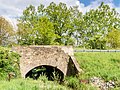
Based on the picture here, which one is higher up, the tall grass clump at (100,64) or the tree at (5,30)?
the tree at (5,30)

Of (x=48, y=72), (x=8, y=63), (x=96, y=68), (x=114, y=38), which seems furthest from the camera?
(x=114, y=38)

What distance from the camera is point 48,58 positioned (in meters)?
25.8

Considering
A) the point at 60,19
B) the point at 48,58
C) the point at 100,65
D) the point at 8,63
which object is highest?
the point at 60,19

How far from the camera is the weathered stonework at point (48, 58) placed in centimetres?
2492

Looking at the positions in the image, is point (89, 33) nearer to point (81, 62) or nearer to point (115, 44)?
point (115, 44)

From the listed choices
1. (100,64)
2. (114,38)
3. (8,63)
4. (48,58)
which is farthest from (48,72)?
(114,38)

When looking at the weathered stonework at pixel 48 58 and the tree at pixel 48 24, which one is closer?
the weathered stonework at pixel 48 58

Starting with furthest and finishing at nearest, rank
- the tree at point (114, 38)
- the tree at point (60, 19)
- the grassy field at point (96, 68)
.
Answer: the tree at point (60, 19), the tree at point (114, 38), the grassy field at point (96, 68)

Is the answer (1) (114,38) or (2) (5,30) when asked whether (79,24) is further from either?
(2) (5,30)

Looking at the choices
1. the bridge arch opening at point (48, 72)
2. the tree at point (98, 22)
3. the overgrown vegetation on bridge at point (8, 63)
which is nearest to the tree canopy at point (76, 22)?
the tree at point (98, 22)

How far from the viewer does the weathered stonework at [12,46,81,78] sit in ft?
81.8

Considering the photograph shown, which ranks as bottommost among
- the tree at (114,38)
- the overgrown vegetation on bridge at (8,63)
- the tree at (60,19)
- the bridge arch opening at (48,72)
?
the bridge arch opening at (48,72)

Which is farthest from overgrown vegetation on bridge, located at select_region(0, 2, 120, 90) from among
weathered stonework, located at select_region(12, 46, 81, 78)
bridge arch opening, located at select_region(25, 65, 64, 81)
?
weathered stonework, located at select_region(12, 46, 81, 78)

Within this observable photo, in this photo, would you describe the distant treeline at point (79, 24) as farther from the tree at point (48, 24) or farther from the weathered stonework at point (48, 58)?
the weathered stonework at point (48, 58)
